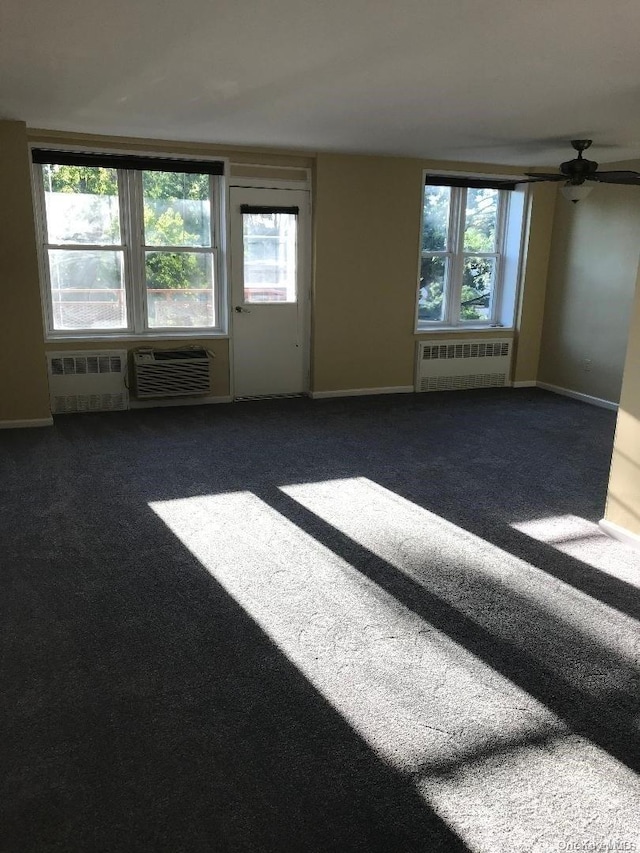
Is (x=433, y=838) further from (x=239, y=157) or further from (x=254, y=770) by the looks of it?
(x=239, y=157)

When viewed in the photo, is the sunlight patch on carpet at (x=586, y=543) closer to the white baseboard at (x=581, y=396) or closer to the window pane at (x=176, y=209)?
the white baseboard at (x=581, y=396)

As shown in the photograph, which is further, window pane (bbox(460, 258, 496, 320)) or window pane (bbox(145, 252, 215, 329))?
window pane (bbox(460, 258, 496, 320))

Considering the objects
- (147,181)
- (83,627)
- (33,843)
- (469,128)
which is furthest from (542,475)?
(147,181)

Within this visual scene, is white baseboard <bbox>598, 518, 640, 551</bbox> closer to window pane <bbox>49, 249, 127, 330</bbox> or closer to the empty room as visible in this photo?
the empty room

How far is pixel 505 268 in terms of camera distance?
25.8 feet

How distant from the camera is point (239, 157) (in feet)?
21.1

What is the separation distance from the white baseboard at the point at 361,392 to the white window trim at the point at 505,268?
2.08ft

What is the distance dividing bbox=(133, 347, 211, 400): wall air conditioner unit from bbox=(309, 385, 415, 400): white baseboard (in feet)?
3.92

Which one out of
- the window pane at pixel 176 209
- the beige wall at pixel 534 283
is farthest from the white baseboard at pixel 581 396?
the window pane at pixel 176 209

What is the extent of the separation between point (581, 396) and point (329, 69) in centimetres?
498

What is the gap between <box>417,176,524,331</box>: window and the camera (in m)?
7.43

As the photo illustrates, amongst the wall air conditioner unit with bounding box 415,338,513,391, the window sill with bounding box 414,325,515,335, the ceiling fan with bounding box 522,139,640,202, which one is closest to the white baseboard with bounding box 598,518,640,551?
the ceiling fan with bounding box 522,139,640,202

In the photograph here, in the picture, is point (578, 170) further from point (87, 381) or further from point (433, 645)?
point (87, 381)

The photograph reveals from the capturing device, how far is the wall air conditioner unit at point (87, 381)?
6242mm
